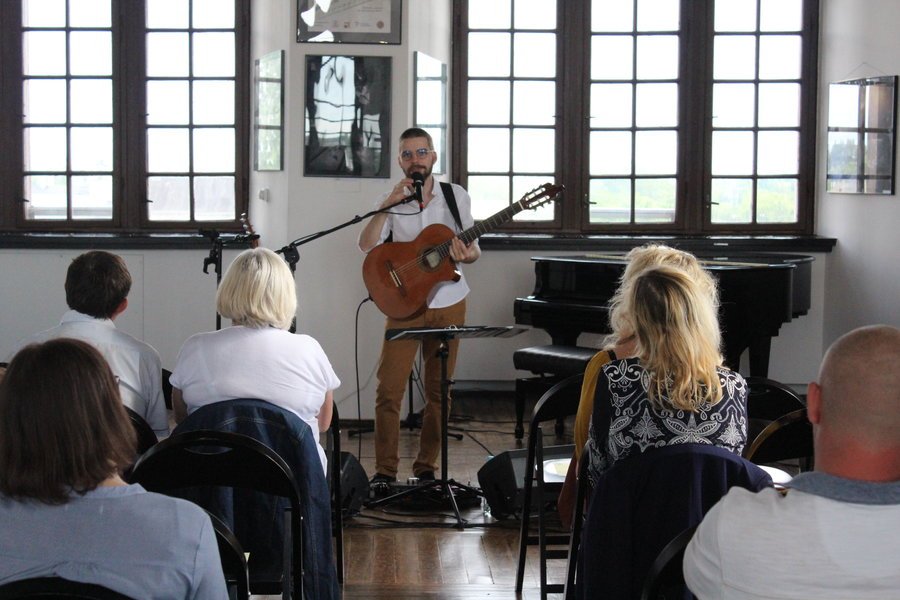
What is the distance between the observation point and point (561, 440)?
6.30 m

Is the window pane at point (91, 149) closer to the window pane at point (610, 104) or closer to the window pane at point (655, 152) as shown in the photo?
the window pane at point (610, 104)

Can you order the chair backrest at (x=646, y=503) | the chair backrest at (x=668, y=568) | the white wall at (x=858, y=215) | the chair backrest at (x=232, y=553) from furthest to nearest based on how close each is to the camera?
1. the white wall at (x=858, y=215)
2. the chair backrest at (x=646, y=503)
3. the chair backrest at (x=232, y=553)
4. the chair backrest at (x=668, y=568)

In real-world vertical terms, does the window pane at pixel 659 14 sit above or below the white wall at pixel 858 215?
above

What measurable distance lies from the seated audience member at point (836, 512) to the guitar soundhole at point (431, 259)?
3.30 meters

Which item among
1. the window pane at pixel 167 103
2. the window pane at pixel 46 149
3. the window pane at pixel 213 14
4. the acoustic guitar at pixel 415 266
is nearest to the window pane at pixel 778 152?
the acoustic guitar at pixel 415 266

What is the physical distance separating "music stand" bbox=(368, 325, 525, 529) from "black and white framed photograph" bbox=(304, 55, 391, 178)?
1793 mm

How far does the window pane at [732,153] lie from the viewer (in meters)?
7.67

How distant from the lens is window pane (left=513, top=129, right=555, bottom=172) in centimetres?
768

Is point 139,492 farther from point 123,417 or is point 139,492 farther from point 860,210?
point 860,210

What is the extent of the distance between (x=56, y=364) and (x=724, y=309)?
4.82 meters

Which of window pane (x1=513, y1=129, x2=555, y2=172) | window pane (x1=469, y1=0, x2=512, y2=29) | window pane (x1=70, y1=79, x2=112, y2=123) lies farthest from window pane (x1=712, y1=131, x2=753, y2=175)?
window pane (x1=70, y1=79, x2=112, y2=123)

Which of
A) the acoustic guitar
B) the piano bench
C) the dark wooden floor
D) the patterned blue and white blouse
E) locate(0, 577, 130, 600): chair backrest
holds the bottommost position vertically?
the dark wooden floor

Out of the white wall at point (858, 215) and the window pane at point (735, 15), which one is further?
the window pane at point (735, 15)

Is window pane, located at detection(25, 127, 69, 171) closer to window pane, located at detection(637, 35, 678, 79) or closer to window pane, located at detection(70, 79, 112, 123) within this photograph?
window pane, located at detection(70, 79, 112, 123)
